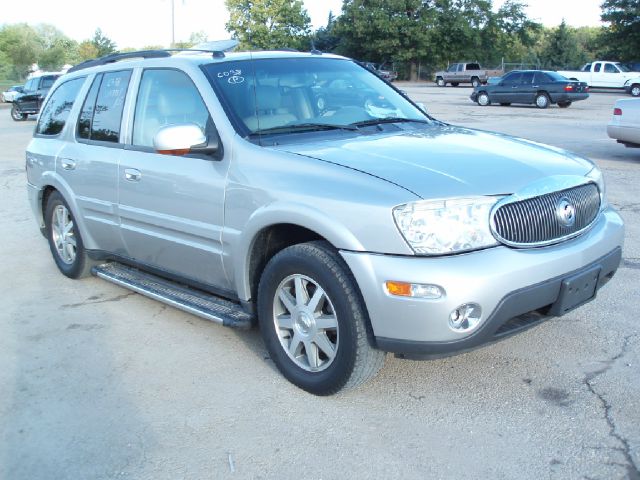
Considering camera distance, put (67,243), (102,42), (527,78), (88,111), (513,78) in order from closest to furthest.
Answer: (88,111) → (67,243) → (527,78) → (513,78) → (102,42)

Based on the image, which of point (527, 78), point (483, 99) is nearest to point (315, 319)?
point (527, 78)

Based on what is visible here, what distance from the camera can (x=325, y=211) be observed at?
3.43 m

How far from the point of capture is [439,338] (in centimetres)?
320

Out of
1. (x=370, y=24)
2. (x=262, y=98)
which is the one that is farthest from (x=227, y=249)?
(x=370, y=24)

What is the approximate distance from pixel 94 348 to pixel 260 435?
67.0 inches

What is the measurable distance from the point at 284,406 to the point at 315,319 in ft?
1.65

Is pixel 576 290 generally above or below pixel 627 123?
below

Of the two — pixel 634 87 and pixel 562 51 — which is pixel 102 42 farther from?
pixel 634 87

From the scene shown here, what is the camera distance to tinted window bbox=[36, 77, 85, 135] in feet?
18.9

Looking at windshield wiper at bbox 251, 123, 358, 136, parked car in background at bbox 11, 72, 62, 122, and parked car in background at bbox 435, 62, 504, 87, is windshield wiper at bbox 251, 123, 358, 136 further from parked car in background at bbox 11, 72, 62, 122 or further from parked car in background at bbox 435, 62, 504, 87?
parked car in background at bbox 435, 62, 504, 87

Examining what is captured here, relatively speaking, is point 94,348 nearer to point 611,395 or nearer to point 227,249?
point 227,249

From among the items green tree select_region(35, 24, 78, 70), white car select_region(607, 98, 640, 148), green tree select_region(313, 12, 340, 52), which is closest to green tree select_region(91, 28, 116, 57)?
green tree select_region(35, 24, 78, 70)

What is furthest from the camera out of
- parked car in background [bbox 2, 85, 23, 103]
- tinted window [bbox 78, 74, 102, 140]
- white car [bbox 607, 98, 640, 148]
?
parked car in background [bbox 2, 85, 23, 103]

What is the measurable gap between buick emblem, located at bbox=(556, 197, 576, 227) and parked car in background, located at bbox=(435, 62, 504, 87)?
46.2 metres
